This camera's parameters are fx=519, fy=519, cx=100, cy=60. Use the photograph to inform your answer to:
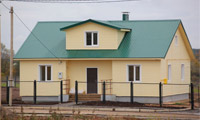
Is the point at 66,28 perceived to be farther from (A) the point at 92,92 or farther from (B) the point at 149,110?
(B) the point at 149,110

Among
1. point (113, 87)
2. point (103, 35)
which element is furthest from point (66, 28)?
point (113, 87)

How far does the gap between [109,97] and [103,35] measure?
4576 mm

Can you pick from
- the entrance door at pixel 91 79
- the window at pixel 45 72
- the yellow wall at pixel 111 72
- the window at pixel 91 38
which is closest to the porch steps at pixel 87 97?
the yellow wall at pixel 111 72

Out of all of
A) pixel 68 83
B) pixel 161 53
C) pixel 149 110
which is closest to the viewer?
pixel 149 110

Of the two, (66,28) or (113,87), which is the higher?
(66,28)

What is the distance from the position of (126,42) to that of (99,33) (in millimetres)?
2095

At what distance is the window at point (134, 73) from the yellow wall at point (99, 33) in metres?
1.89

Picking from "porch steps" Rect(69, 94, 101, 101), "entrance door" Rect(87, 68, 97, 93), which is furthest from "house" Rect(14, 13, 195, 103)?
"porch steps" Rect(69, 94, 101, 101)

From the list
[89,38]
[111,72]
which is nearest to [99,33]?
[89,38]

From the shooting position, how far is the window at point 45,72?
37750 mm

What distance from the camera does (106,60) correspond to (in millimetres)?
37562

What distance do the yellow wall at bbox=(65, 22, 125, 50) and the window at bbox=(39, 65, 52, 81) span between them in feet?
6.84

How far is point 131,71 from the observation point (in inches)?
1454

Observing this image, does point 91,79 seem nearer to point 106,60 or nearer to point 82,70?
point 82,70
